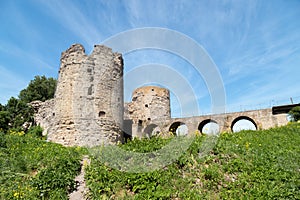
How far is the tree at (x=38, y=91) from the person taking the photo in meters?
24.2

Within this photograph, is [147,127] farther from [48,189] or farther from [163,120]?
[48,189]

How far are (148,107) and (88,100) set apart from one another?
512 inches

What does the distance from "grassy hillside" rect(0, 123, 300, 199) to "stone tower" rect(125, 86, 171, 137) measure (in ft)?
56.2

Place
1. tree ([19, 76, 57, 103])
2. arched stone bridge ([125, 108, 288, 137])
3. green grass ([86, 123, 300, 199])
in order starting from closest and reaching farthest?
green grass ([86, 123, 300, 199]) < arched stone bridge ([125, 108, 288, 137]) < tree ([19, 76, 57, 103])

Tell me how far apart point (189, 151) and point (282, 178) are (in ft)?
6.26

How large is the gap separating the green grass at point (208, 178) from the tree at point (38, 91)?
22.4 metres

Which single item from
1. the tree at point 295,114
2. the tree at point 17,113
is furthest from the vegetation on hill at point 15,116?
the tree at point 295,114

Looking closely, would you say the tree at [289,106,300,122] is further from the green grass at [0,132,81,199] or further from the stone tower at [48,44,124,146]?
the green grass at [0,132,81,199]

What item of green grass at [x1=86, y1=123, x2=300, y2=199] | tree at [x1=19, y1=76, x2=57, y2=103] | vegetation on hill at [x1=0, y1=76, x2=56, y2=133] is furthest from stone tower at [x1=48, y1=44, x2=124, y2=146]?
tree at [x1=19, y1=76, x2=57, y2=103]

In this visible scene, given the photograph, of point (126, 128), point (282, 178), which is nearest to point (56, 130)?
point (282, 178)

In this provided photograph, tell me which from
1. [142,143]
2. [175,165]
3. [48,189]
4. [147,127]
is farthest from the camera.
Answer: [147,127]

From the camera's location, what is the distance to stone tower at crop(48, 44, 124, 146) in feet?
32.7

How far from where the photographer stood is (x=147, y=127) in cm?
2225

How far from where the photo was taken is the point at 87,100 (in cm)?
1030
